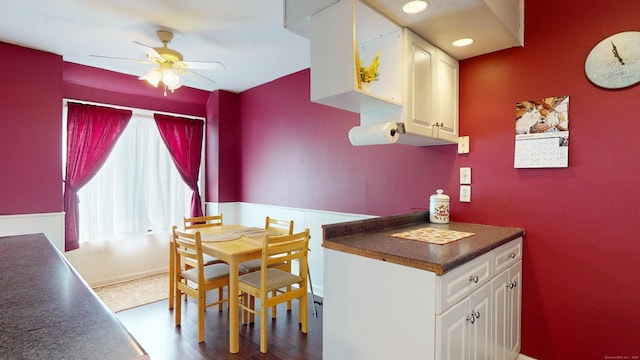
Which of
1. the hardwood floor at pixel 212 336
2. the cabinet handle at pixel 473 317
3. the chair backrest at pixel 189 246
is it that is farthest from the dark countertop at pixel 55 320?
the hardwood floor at pixel 212 336

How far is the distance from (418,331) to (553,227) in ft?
4.05

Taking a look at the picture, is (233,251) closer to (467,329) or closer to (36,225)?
(467,329)

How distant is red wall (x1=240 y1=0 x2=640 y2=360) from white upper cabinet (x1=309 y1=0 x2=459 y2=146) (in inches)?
11.1

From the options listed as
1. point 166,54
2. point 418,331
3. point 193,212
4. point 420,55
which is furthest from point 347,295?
point 193,212

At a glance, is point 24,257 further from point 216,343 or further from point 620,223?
point 620,223

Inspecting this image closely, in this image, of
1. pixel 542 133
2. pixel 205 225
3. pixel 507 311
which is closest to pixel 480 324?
pixel 507 311

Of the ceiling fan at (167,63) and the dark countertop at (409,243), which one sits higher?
the ceiling fan at (167,63)

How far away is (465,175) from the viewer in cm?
230

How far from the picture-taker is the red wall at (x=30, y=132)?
290 centimetres

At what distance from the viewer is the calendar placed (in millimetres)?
1885

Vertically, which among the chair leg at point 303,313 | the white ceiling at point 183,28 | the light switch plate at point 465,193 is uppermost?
the white ceiling at point 183,28

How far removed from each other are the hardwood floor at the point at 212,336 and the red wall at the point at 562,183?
1.37 m

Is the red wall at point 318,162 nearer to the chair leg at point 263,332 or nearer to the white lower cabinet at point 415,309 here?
the white lower cabinet at point 415,309

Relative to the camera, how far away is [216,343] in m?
2.38
